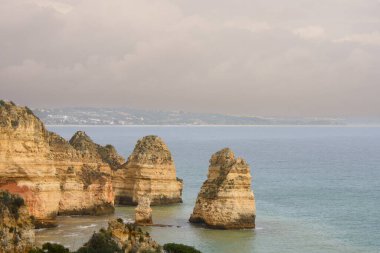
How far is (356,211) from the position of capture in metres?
72.8

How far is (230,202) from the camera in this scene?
193 ft

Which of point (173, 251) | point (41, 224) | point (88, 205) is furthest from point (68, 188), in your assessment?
point (173, 251)

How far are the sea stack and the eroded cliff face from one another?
1136 cm

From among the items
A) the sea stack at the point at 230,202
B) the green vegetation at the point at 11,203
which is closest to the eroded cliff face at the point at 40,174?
the sea stack at the point at 230,202

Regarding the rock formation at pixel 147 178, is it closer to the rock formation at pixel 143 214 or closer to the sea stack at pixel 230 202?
the rock formation at pixel 143 214

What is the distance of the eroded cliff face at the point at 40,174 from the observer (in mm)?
56625

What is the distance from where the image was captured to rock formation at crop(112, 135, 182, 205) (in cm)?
7519

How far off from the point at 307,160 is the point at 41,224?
372 feet

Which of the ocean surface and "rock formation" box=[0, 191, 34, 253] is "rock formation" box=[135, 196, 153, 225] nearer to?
the ocean surface

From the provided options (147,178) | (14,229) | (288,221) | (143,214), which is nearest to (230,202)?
(143,214)

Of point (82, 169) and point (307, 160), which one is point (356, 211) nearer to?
point (82, 169)

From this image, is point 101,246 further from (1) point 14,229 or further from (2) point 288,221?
(2) point 288,221

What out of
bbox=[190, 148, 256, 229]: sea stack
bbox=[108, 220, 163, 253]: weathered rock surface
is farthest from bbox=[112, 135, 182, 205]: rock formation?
bbox=[108, 220, 163, 253]: weathered rock surface

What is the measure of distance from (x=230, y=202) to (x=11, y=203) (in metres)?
25.2
